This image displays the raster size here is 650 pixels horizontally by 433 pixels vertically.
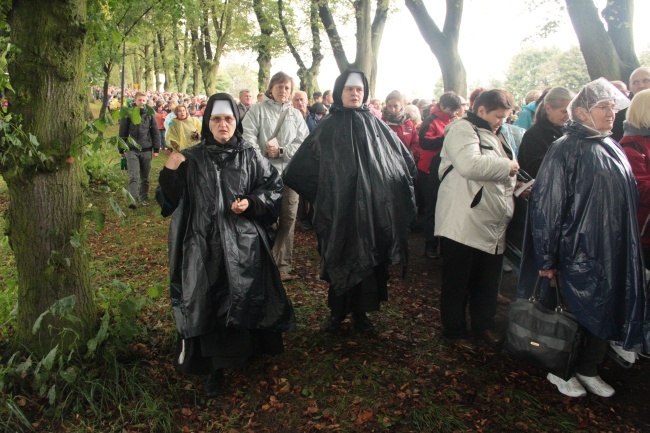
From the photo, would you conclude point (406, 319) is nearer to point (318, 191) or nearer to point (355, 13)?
point (318, 191)

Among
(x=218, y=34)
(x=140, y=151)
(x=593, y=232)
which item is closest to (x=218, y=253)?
(x=593, y=232)

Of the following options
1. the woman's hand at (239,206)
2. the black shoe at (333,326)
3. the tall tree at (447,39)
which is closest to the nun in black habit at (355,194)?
the black shoe at (333,326)

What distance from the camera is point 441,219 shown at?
3955 millimetres

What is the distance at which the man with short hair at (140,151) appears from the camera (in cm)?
892

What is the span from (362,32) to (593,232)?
13314 mm

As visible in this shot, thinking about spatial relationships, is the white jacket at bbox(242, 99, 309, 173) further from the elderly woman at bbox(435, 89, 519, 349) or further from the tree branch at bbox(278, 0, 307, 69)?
the tree branch at bbox(278, 0, 307, 69)

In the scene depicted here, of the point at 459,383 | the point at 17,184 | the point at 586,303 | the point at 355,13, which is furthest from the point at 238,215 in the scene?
the point at 355,13

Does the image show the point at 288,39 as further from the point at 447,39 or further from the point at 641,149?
the point at 641,149

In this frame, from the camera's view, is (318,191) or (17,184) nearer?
(17,184)

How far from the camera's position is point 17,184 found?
329cm

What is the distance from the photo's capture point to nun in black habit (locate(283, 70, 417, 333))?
3.89 meters

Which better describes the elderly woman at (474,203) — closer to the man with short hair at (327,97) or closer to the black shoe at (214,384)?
the black shoe at (214,384)

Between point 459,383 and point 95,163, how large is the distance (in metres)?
3.07

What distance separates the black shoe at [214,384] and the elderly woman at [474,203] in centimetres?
186
